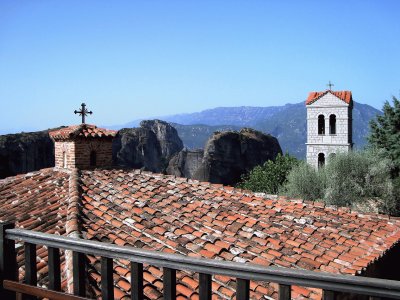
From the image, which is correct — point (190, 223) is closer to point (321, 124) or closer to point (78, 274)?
point (78, 274)

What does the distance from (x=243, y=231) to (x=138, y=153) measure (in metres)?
49.5

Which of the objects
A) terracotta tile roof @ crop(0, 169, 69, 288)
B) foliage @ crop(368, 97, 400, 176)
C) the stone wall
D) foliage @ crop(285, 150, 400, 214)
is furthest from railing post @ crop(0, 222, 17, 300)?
foliage @ crop(368, 97, 400, 176)

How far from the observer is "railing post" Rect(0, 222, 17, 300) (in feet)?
9.62

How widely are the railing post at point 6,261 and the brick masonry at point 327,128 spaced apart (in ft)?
96.9

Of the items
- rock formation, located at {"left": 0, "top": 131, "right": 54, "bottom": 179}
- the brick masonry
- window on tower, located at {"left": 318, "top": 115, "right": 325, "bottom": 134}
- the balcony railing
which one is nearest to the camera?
the balcony railing

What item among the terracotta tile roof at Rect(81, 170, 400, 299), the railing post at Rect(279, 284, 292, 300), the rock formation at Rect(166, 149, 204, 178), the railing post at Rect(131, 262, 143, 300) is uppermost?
the railing post at Rect(279, 284, 292, 300)

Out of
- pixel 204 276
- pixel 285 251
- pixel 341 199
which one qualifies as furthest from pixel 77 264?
pixel 341 199

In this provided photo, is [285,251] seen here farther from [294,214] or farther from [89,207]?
[89,207]

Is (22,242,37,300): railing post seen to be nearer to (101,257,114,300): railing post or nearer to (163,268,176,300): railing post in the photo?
(101,257,114,300): railing post

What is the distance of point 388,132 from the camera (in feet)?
85.7

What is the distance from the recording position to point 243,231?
8086mm

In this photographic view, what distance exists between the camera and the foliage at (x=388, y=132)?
25141 millimetres

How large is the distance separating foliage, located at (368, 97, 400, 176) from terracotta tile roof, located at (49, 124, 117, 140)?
63.4 feet

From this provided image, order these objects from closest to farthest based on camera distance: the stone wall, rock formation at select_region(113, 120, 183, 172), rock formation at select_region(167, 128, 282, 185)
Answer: the stone wall, rock formation at select_region(167, 128, 282, 185), rock formation at select_region(113, 120, 183, 172)
